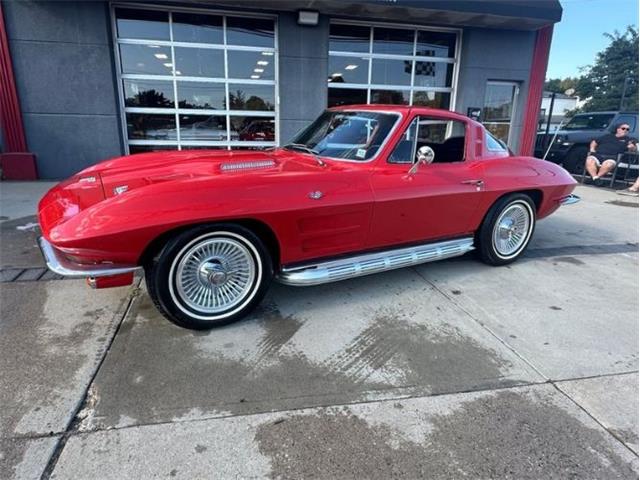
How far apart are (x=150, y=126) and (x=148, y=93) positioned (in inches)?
26.4

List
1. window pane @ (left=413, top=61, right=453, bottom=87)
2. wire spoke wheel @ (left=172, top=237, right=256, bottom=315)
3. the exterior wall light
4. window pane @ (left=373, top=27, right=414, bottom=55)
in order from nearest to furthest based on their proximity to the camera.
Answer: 1. wire spoke wheel @ (left=172, top=237, right=256, bottom=315)
2. the exterior wall light
3. window pane @ (left=373, top=27, right=414, bottom=55)
4. window pane @ (left=413, top=61, right=453, bottom=87)

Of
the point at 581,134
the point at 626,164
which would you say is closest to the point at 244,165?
the point at 626,164

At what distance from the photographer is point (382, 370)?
2527 millimetres

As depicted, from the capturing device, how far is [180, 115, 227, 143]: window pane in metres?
8.91

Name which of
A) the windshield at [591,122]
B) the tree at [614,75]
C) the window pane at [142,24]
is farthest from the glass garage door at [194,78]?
the tree at [614,75]

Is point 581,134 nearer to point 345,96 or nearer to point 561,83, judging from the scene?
point 345,96

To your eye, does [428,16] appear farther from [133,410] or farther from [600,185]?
[133,410]

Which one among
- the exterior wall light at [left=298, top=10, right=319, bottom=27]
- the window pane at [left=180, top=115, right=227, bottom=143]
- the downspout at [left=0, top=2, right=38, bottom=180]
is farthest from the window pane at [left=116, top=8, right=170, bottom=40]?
the exterior wall light at [left=298, top=10, right=319, bottom=27]

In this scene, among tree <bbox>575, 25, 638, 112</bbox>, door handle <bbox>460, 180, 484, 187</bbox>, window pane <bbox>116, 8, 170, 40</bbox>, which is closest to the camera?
door handle <bbox>460, 180, 484, 187</bbox>

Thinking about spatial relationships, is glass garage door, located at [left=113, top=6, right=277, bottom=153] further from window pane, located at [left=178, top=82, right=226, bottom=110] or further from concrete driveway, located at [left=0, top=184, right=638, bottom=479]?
concrete driveway, located at [left=0, top=184, right=638, bottom=479]

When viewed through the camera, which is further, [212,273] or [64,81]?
[64,81]

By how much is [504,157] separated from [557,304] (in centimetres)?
162

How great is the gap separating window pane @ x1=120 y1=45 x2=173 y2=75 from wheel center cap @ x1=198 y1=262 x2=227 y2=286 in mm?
7214

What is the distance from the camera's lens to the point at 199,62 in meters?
8.67
